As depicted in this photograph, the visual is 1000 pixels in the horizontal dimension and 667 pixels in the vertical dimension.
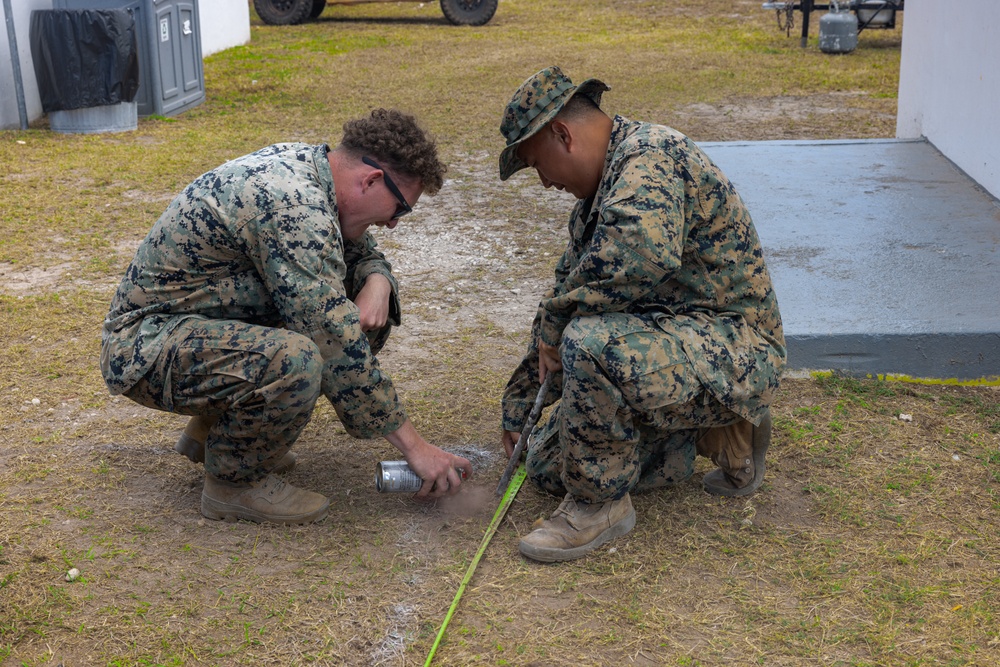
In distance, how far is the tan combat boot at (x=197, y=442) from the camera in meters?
3.35

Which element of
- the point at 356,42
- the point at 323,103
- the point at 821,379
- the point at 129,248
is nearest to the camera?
the point at 821,379

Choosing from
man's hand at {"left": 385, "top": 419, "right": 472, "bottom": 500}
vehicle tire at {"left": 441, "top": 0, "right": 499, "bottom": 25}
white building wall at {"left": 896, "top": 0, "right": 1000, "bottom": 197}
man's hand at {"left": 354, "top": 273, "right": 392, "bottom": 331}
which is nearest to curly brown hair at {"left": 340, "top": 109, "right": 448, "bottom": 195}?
man's hand at {"left": 354, "top": 273, "right": 392, "bottom": 331}

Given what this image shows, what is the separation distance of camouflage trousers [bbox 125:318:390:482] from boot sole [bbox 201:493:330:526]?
0.21 metres

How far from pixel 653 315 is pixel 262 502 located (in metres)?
1.27

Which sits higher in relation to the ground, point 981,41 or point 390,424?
point 981,41

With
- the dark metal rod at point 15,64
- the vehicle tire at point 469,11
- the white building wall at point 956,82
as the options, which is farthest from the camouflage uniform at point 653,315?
the vehicle tire at point 469,11

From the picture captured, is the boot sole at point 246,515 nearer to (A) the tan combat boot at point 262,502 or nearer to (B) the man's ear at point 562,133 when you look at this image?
(A) the tan combat boot at point 262,502

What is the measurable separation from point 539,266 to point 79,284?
7.58 feet

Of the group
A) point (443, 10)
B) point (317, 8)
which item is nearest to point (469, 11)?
point (443, 10)

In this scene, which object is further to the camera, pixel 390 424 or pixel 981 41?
pixel 981 41

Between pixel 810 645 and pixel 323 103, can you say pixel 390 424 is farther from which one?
pixel 323 103

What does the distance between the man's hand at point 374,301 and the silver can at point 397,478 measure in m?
0.43

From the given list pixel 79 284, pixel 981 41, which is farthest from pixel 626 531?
pixel 981 41

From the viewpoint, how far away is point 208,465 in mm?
3061
